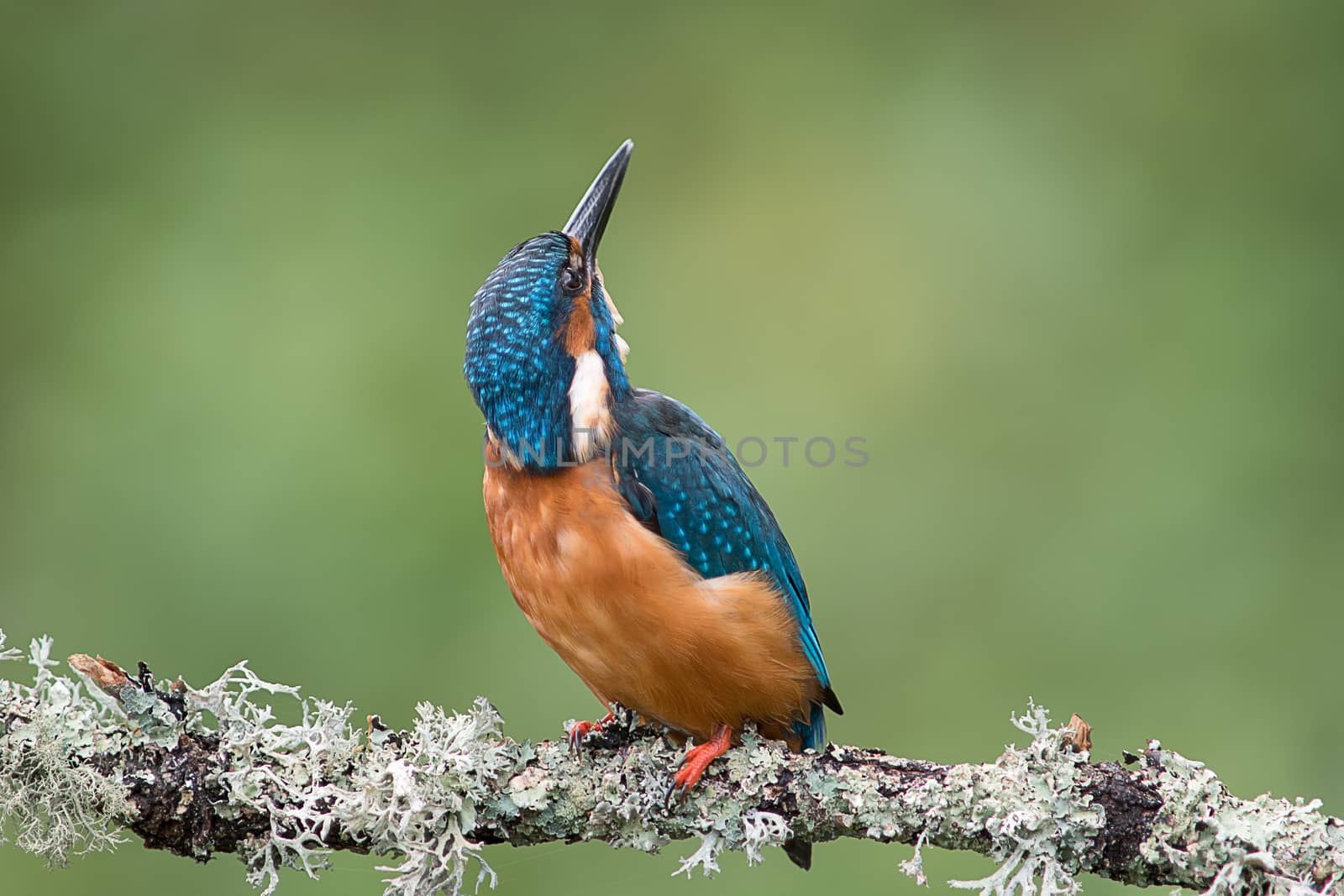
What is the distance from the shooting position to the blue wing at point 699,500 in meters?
2.84

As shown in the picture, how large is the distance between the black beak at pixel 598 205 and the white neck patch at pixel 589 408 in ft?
1.32

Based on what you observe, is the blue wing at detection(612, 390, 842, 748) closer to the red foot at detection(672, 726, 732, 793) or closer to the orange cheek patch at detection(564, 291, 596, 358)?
the orange cheek patch at detection(564, 291, 596, 358)

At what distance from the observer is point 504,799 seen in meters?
2.44

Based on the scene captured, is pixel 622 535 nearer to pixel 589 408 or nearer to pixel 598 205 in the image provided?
pixel 589 408

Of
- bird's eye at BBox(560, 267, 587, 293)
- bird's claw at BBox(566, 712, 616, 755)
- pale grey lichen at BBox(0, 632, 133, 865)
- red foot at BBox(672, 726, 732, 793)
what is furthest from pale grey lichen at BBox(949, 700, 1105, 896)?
pale grey lichen at BBox(0, 632, 133, 865)

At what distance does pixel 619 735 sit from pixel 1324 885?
4.38ft

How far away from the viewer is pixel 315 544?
4.18 m

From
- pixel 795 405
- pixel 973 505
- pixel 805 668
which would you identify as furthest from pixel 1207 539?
pixel 805 668

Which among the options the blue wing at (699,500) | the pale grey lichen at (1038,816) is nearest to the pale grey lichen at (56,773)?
the blue wing at (699,500)

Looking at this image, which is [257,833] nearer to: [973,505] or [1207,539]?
[973,505]

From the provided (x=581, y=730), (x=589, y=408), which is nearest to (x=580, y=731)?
(x=581, y=730)

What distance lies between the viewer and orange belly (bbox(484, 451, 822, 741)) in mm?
2723

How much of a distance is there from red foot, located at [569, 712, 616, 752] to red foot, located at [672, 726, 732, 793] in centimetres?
20

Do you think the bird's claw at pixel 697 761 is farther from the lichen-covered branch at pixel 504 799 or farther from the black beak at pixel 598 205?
the black beak at pixel 598 205
